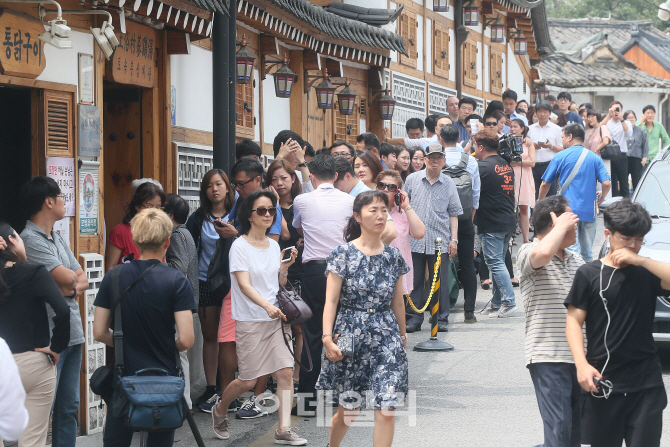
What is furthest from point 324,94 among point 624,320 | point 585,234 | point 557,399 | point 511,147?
point 624,320

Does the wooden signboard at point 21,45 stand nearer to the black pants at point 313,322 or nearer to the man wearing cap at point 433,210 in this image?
the black pants at point 313,322

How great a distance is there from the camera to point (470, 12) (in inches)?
854

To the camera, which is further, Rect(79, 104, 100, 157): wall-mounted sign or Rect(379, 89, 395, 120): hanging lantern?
Rect(379, 89, 395, 120): hanging lantern

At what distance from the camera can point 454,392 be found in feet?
26.6

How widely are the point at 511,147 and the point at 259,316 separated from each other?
764cm

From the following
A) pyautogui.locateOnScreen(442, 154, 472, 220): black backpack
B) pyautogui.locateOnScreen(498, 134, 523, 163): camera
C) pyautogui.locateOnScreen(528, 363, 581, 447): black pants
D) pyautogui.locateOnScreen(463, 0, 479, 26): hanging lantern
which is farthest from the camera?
pyautogui.locateOnScreen(463, 0, 479, 26): hanging lantern

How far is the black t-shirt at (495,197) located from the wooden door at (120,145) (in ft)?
14.4

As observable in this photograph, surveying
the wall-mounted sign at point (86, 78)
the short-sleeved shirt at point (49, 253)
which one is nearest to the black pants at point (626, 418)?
the short-sleeved shirt at point (49, 253)

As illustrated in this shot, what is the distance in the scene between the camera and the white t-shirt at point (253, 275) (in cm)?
653

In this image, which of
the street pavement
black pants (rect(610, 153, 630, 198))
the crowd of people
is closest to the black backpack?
the crowd of people

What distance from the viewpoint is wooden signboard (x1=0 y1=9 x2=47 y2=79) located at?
6.23m

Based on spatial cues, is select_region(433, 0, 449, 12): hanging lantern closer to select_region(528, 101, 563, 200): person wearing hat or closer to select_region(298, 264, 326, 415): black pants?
select_region(528, 101, 563, 200): person wearing hat

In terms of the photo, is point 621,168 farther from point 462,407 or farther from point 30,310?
point 30,310

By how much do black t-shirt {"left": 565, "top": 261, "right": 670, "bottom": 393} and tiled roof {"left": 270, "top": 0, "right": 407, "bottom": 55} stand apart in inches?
264
